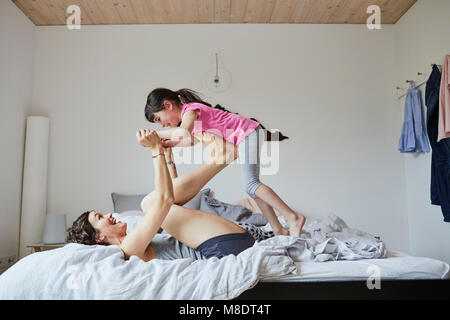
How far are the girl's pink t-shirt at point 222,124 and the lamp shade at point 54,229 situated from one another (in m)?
1.80

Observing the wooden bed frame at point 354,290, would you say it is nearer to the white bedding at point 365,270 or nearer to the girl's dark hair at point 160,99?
the white bedding at point 365,270

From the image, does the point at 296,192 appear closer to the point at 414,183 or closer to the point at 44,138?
the point at 414,183

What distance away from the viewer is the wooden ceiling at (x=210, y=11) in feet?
12.6

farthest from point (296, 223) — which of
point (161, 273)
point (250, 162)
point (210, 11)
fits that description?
point (210, 11)

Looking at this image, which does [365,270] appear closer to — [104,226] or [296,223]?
[296,223]

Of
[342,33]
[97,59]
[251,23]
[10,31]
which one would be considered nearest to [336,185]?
[342,33]

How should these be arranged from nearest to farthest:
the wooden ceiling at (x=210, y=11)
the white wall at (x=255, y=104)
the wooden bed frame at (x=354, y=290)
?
the wooden bed frame at (x=354, y=290)
the wooden ceiling at (x=210, y=11)
the white wall at (x=255, y=104)

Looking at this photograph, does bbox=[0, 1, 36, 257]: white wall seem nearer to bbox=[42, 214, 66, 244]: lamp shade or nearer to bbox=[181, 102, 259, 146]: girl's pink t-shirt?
bbox=[42, 214, 66, 244]: lamp shade

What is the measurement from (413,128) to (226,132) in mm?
2158

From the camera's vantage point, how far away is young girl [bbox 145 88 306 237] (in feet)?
7.16

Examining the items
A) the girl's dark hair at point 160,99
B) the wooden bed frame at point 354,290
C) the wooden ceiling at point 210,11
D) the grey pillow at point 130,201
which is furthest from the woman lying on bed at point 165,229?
the wooden ceiling at point 210,11

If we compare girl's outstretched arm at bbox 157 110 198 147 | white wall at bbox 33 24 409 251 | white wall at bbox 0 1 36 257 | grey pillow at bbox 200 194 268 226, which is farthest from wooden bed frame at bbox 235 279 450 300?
white wall at bbox 0 1 36 257

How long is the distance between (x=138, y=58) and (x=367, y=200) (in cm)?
264

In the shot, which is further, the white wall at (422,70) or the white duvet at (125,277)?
the white wall at (422,70)
